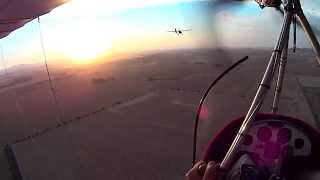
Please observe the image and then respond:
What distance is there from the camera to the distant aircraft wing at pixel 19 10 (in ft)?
33.3

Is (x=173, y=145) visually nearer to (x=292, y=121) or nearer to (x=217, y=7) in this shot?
(x=217, y=7)

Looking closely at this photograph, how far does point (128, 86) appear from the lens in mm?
29812

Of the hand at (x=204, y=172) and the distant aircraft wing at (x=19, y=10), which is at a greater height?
the distant aircraft wing at (x=19, y=10)

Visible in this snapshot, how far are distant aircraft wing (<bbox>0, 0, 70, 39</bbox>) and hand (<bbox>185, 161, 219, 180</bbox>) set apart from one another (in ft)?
24.1

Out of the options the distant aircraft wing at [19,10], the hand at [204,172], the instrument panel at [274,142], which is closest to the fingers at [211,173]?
the hand at [204,172]

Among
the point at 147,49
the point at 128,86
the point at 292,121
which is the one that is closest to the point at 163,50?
the point at 147,49

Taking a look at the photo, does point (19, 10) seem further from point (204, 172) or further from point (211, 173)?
point (211, 173)

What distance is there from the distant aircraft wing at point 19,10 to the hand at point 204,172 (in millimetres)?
7341

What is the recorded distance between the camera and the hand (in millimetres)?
3727

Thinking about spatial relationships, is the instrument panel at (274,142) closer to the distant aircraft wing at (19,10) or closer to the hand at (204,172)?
the hand at (204,172)

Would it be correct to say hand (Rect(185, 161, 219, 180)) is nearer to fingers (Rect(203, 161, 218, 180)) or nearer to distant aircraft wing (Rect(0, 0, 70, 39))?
fingers (Rect(203, 161, 218, 180))

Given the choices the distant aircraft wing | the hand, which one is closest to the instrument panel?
the hand

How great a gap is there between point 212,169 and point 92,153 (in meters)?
10.4

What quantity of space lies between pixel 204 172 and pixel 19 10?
864cm
